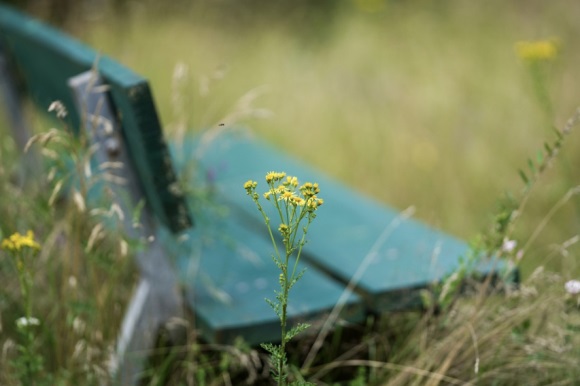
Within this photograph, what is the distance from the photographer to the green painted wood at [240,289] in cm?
213

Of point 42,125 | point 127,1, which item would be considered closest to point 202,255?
point 42,125

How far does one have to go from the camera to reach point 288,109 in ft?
18.1

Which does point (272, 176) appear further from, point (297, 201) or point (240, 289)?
point (240, 289)

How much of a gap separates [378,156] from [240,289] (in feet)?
8.47

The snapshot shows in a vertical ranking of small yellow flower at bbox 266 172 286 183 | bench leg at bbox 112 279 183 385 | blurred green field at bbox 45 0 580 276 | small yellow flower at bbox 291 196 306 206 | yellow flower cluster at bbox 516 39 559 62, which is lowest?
bench leg at bbox 112 279 183 385

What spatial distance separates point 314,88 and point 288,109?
1.21 ft

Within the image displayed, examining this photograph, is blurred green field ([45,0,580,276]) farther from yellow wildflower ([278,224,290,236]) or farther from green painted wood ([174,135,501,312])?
yellow wildflower ([278,224,290,236])

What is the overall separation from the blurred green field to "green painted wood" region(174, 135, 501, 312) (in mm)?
190

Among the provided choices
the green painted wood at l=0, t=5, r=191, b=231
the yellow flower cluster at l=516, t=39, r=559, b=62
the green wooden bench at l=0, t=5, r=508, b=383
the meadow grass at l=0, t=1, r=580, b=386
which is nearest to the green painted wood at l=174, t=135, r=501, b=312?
the green wooden bench at l=0, t=5, r=508, b=383

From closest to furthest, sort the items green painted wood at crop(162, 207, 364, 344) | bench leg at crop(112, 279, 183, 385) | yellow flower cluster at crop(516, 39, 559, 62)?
green painted wood at crop(162, 207, 364, 344) → bench leg at crop(112, 279, 183, 385) → yellow flower cluster at crop(516, 39, 559, 62)

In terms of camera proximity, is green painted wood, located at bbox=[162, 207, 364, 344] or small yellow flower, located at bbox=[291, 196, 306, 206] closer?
small yellow flower, located at bbox=[291, 196, 306, 206]

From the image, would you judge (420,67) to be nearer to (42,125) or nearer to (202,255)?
(42,125)

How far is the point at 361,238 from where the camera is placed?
2.75 meters

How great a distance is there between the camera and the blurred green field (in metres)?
4.40
